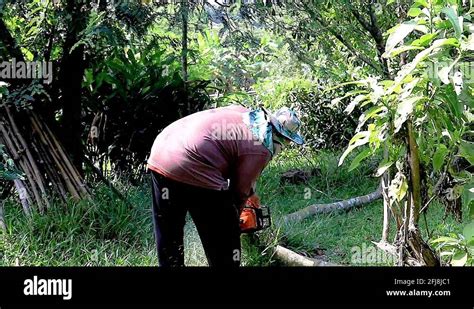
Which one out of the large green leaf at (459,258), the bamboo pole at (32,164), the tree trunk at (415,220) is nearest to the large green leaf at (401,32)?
the tree trunk at (415,220)

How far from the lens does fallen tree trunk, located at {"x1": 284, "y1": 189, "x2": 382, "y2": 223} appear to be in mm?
5891

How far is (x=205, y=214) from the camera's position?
389cm

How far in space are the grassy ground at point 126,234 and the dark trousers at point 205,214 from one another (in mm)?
730

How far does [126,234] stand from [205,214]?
58.6 inches

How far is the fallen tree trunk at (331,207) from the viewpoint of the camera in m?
5.89

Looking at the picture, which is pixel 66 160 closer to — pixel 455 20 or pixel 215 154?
pixel 215 154

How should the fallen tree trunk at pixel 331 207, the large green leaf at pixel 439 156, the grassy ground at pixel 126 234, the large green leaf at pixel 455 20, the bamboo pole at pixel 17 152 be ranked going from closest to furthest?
the large green leaf at pixel 455 20
the large green leaf at pixel 439 156
the grassy ground at pixel 126 234
the bamboo pole at pixel 17 152
the fallen tree trunk at pixel 331 207

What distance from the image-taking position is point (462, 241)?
304 cm

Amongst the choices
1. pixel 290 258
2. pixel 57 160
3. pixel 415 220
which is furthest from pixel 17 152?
pixel 415 220

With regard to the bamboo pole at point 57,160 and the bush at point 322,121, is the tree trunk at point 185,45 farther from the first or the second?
the bush at point 322,121

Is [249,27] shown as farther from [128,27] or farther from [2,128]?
[2,128]

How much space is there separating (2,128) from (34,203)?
63 cm
